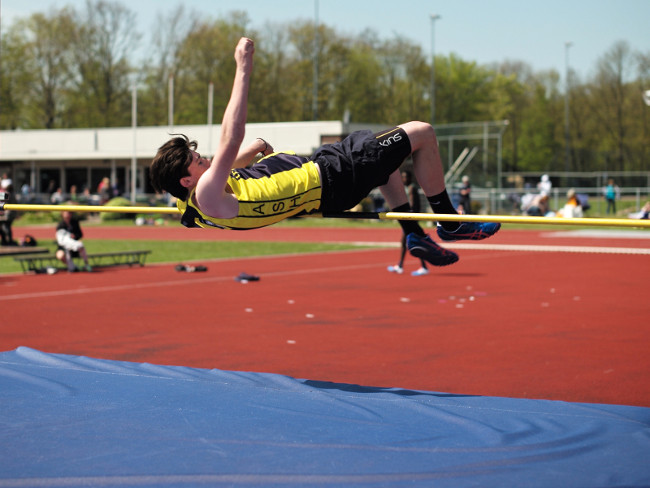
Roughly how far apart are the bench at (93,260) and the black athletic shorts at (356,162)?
9.81 meters

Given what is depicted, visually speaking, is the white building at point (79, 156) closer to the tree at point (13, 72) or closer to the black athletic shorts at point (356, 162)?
the tree at point (13, 72)

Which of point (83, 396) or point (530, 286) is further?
point (530, 286)

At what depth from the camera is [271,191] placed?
3.70m

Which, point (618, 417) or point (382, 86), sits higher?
point (382, 86)

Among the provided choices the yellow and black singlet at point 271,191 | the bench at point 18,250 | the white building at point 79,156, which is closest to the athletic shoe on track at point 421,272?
the bench at point 18,250

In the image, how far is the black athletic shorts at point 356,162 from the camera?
383 centimetres

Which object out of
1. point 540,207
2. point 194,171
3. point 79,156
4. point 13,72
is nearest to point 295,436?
point 194,171

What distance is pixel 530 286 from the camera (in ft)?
36.7

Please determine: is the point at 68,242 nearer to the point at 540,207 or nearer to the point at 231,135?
the point at 231,135

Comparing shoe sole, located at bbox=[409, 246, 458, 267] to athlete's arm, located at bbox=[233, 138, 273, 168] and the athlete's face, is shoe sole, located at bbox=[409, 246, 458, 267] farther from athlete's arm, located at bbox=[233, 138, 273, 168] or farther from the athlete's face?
the athlete's face

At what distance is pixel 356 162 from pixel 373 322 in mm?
4617

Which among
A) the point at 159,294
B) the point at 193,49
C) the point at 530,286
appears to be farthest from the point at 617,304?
the point at 193,49

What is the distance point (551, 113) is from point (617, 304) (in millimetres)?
Answer: 51785

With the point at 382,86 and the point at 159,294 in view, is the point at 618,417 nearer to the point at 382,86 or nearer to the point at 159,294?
the point at 159,294
